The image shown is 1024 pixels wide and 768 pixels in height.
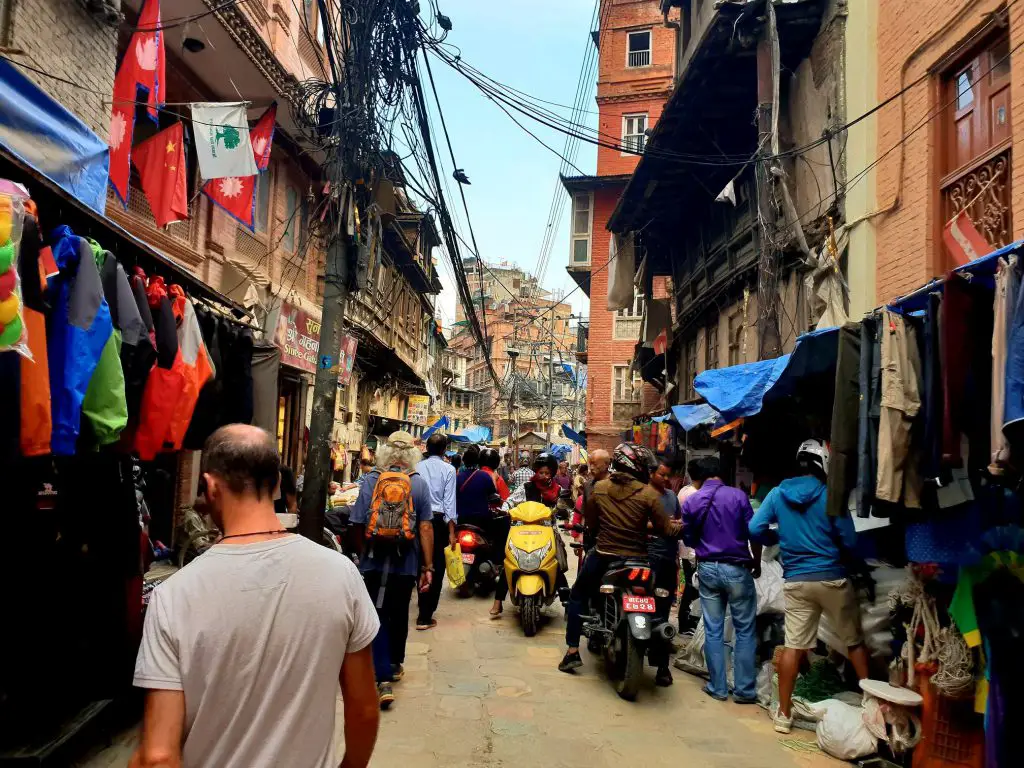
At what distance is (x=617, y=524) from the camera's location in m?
6.22

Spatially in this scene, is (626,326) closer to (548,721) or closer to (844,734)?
(548,721)

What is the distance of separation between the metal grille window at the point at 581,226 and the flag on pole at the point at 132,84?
2384cm

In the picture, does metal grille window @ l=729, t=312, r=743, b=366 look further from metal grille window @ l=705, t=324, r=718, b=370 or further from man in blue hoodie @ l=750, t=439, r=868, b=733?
man in blue hoodie @ l=750, t=439, r=868, b=733

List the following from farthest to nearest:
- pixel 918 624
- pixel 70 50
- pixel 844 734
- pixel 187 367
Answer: pixel 70 50 → pixel 844 734 → pixel 918 624 → pixel 187 367

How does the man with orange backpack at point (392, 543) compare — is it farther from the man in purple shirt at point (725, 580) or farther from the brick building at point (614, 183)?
the brick building at point (614, 183)

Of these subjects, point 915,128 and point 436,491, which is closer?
point 436,491

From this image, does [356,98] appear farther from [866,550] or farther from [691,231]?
[691,231]

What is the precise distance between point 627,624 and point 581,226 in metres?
27.2

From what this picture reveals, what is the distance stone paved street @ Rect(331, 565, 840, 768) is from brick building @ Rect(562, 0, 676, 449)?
77.6ft

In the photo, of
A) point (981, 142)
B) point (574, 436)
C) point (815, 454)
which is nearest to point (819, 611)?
point (815, 454)

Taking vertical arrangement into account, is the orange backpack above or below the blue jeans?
above

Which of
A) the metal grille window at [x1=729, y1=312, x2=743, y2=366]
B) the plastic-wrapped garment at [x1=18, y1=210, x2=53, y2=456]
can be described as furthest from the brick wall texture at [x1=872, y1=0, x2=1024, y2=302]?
the plastic-wrapped garment at [x1=18, y1=210, x2=53, y2=456]

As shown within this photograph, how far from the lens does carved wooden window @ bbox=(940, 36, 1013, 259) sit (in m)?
6.87

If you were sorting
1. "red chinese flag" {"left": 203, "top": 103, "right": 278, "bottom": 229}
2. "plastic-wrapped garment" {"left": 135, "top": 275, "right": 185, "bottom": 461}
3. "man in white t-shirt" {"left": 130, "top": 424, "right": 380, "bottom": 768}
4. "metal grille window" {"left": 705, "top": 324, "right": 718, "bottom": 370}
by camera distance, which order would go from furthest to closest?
"metal grille window" {"left": 705, "top": 324, "right": 718, "bottom": 370} → "red chinese flag" {"left": 203, "top": 103, "right": 278, "bottom": 229} → "plastic-wrapped garment" {"left": 135, "top": 275, "right": 185, "bottom": 461} → "man in white t-shirt" {"left": 130, "top": 424, "right": 380, "bottom": 768}
